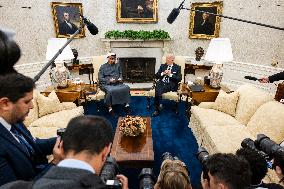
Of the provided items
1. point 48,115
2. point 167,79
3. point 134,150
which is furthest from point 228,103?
point 48,115

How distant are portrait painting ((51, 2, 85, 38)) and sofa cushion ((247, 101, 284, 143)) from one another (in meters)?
5.19

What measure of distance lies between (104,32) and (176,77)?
291cm

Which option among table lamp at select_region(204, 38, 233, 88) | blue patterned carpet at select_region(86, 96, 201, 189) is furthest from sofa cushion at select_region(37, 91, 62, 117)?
table lamp at select_region(204, 38, 233, 88)

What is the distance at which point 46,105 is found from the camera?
4.44m

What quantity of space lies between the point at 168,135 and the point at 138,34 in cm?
350

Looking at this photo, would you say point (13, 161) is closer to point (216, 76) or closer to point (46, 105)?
point (46, 105)

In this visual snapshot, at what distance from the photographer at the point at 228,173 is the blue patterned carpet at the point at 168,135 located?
189 centimetres

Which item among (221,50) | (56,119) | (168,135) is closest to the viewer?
(56,119)

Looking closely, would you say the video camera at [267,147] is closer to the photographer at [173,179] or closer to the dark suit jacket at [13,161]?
the photographer at [173,179]

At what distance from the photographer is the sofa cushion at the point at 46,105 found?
4.41 m

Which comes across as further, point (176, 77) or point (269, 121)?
point (176, 77)

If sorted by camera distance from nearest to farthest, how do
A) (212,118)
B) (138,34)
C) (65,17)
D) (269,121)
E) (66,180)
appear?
1. (66,180)
2. (269,121)
3. (212,118)
4. (65,17)
5. (138,34)

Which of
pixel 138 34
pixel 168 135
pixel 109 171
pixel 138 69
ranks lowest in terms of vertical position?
pixel 168 135

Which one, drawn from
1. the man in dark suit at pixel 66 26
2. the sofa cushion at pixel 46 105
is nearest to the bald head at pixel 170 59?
the sofa cushion at pixel 46 105
